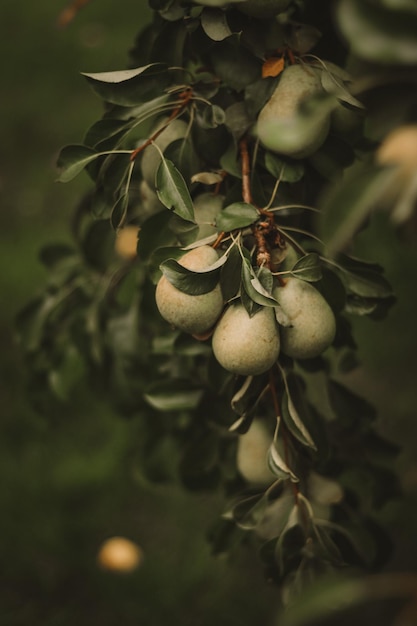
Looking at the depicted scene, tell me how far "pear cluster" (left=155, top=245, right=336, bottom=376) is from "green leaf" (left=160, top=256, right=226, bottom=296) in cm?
1

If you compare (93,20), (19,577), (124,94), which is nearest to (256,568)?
(19,577)

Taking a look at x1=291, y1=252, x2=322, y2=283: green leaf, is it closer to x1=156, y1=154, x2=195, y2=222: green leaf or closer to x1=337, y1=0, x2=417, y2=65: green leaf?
x1=156, y1=154, x2=195, y2=222: green leaf

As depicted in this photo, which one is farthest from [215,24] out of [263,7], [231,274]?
[231,274]

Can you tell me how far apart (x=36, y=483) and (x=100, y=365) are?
948mm

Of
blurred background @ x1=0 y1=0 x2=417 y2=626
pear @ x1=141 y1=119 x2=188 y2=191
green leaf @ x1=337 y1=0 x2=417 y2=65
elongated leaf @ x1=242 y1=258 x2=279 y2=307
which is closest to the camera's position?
green leaf @ x1=337 y1=0 x2=417 y2=65

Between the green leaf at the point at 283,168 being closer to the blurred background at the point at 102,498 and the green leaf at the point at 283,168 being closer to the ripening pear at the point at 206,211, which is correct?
the ripening pear at the point at 206,211

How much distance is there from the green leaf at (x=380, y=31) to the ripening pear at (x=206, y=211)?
1.54 ft

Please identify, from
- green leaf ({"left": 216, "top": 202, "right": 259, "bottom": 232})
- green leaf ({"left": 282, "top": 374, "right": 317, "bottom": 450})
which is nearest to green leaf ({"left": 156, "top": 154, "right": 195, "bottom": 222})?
green leaf ({"left": 216, "top": 202, "right": 259, "bottom": 232})

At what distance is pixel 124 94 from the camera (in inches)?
42.0

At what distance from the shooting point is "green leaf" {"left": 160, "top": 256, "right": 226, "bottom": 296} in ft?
3.06

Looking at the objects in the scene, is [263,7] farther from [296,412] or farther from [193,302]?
[296,412]

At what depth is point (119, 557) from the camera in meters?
2.01

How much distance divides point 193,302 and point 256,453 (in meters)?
0.37

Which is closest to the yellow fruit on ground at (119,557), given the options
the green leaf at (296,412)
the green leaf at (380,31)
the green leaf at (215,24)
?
the green leaf at (296,412)
